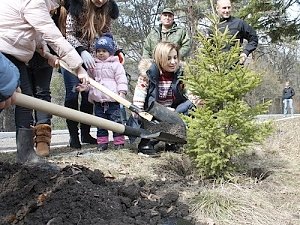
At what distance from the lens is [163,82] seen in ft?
18.0

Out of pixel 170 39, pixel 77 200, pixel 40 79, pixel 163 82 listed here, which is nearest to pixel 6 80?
pixel 77 200

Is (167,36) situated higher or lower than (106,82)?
higher

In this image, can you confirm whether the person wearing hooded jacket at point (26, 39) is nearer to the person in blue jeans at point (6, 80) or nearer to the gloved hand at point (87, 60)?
the gloved hand at point (87, 60)

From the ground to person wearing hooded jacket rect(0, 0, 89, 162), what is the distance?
0.36 m

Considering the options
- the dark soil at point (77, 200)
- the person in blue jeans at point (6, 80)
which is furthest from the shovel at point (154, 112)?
the person in blue jeans at point (6, 80)

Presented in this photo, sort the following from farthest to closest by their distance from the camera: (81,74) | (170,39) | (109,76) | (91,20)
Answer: (170,39)
(109,76)
(91,20)
(81,74)

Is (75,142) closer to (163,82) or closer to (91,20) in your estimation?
(163,82)

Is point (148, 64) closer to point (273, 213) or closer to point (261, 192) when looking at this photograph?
point (261, 192)

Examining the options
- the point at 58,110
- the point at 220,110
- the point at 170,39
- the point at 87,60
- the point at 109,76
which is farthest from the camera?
the point at 170,39

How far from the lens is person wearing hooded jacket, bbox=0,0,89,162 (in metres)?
3.88

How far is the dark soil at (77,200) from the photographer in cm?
286

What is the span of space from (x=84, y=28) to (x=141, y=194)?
8.36ft

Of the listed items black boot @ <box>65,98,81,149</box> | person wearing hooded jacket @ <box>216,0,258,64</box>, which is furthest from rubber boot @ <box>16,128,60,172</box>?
person wearing hooded jacket @ <box>216,0,258,64</box>

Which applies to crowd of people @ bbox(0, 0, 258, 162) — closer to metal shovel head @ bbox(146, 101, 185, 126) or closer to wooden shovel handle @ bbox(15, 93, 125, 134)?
metal shovel head @ bbox(146, 101, 185, 126)
